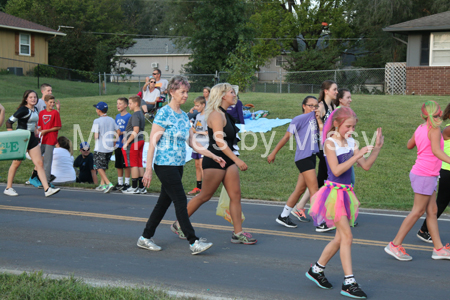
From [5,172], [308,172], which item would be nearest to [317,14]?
[5,172]

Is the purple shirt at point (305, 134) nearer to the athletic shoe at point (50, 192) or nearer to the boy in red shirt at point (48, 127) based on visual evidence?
the athletic shoe at point (50, 192)

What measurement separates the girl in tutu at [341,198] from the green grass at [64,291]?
1.62 meters

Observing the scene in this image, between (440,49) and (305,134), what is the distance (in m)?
23.4

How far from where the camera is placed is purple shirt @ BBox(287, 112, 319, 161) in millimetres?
7318

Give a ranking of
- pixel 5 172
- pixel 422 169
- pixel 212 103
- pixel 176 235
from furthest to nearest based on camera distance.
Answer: pixel 5 172
pixel 176 235
pixel 212 103
pixel 422 169

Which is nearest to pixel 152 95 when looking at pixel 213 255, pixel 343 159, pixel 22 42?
pixel 213 255

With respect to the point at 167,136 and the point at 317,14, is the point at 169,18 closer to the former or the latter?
the point at 317,14

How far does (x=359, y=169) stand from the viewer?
1289cm

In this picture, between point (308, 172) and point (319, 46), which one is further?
point (319, 46)

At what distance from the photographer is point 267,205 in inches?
383

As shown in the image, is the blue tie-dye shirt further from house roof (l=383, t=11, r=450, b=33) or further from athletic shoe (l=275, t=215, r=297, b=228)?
house roof (l=383, t=11, r=450, b=33)

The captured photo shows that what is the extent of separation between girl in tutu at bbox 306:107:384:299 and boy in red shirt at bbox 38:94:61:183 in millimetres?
7624

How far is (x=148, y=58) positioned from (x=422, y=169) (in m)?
53.6

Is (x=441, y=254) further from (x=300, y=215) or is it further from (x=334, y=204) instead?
(x=300, y=215)
